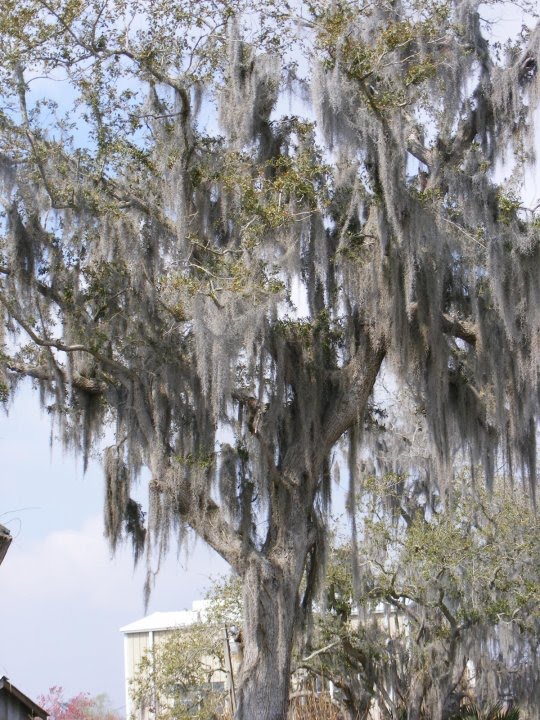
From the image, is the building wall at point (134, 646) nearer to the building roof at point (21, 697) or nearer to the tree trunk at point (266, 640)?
the building roof at point (21, 697)

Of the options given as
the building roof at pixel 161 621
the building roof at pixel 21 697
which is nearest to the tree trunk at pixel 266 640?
the building roof at pixel 21 697

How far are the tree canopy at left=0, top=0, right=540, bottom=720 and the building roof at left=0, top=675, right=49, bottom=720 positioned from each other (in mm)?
2170

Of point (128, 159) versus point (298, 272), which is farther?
point (128, 159)

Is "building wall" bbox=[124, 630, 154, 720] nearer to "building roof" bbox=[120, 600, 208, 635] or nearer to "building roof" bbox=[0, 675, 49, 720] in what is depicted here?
"building roof" bbox=[120, 600, 208, 635]

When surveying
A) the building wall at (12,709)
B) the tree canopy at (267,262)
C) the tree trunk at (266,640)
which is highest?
the tree canopy at (267,262)

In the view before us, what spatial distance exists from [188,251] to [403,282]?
2263 millimetres

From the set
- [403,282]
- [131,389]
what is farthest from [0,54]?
[403,282]

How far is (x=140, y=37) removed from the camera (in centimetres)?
1096

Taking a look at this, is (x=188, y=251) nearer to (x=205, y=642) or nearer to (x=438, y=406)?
(x=438, y=406)

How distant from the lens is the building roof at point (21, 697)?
1157 centimetres

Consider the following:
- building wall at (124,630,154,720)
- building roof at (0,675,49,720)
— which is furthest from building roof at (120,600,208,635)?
building roof at (0,675,49,720)

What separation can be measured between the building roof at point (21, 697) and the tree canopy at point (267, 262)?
2.17 m

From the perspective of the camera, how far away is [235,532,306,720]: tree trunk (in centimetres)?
978

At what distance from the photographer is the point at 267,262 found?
33.7 ft
